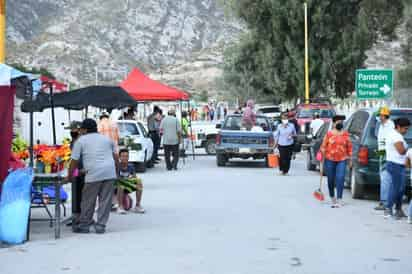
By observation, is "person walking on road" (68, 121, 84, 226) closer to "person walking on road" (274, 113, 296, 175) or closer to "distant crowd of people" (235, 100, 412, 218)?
"distant crowd of people" (235, 100, 412, 218)

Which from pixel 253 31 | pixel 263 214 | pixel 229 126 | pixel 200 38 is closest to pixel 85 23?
pixel 200 38

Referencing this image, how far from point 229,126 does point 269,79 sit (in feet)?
73.3

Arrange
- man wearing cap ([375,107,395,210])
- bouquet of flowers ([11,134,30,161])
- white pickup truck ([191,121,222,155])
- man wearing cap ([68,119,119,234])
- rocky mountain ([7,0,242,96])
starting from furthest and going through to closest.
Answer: rocky mountain ([7,0,242,96]) → white pickup truck ([191,121,222,155]) → man wearing cap ([375,107,395,210]) → bouquet of flowers ([11,134,30,161]) → man wearing cap ([68,119,119,234])

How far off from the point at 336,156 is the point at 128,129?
9625 millimetres

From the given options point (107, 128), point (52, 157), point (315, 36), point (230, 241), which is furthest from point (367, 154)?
point (315, 36)

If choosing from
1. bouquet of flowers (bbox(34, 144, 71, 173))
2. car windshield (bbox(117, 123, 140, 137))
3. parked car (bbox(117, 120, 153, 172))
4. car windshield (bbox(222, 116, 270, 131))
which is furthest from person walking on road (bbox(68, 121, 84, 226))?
car windshield (bbox(222, 116, 270, 131))

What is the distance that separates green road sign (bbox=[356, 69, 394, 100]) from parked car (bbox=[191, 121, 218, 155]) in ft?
27.7

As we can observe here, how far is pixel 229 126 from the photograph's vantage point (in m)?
26.7

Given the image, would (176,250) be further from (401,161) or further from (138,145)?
(138,145)

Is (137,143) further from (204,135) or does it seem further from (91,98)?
(204,135)

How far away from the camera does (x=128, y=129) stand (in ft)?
76.0

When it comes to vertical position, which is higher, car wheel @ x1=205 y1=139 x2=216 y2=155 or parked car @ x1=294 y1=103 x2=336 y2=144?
parked car @ x1=294 y1=103 x2=336 y2=144

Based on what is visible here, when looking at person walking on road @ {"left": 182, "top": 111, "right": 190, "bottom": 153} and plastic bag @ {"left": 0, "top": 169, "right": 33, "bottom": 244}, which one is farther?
person walking on road @ {"left": 182, "top": 111, "right": 190, "bottom": 153}

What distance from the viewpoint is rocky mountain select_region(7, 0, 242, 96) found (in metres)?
98.4
